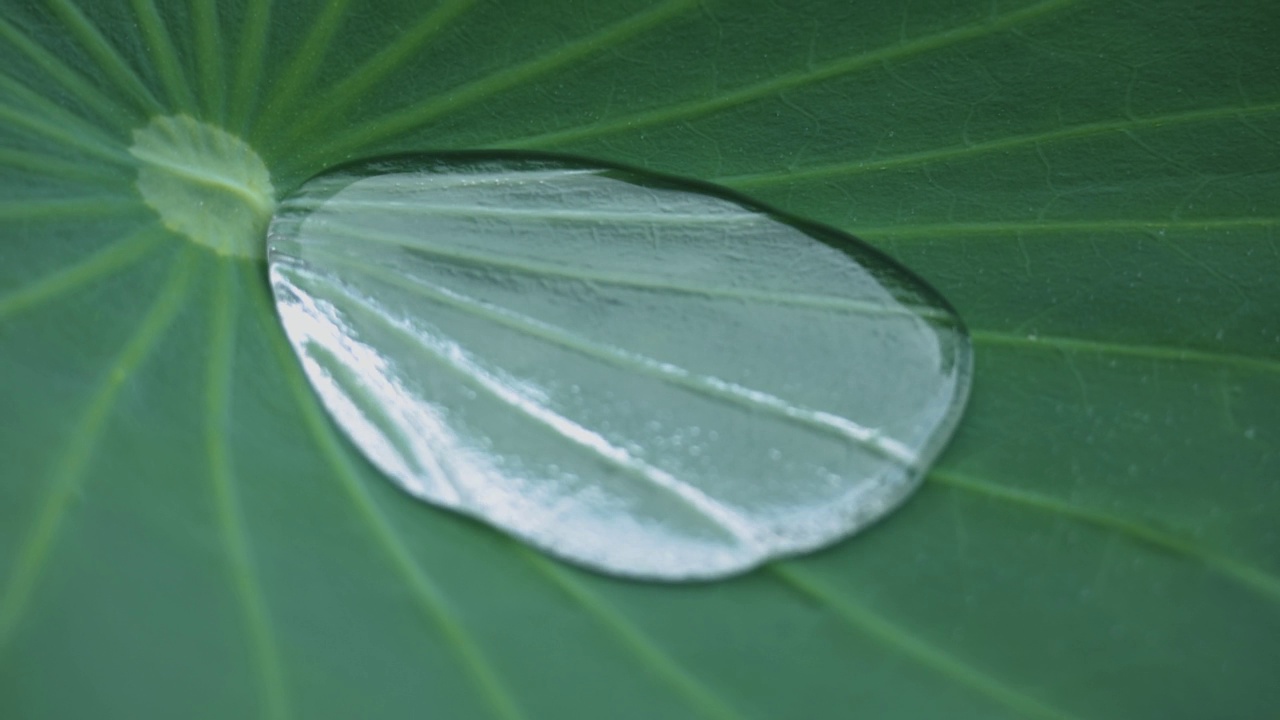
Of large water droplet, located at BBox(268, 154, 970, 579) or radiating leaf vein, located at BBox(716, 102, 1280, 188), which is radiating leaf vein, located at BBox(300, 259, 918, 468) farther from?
radiating leaf vein, located at BBox(716, 102, 1280, 188)

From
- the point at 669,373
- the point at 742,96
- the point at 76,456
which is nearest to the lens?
the point at 76,456

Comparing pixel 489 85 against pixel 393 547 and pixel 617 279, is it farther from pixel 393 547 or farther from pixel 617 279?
pixel 393 547

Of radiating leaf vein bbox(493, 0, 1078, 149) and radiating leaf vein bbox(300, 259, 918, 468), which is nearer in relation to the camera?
radiating leaf vein bbox(300, 259, 918, 468)

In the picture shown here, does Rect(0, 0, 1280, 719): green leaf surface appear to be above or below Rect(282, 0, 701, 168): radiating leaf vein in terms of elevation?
below

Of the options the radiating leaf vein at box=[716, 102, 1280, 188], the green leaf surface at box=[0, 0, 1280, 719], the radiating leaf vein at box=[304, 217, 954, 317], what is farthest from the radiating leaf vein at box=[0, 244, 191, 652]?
the radiating leaf vein at box=[716, 102, 1280, 188]

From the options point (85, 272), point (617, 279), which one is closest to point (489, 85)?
point (617, 279)

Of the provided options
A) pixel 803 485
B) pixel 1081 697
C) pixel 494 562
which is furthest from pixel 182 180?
pixel 1081 697

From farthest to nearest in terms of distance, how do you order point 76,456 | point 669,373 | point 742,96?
point 742,96 → point 669,373 → point 76,456
